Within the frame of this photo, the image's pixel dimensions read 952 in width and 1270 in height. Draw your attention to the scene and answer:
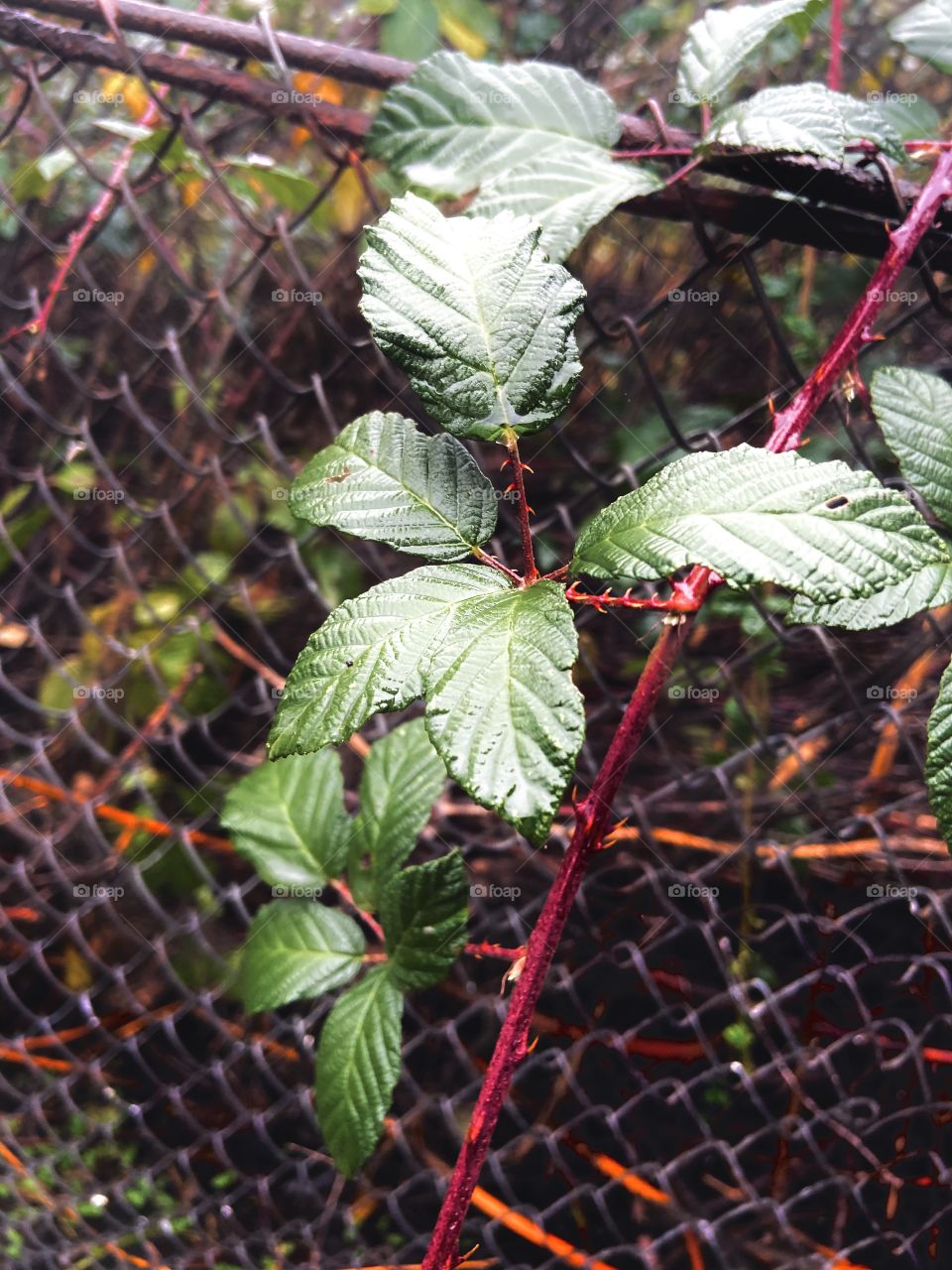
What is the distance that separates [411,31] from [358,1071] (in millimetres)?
1519

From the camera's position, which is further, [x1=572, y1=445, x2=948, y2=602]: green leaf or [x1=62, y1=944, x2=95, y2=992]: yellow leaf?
[x1=62, y1=944, x2=95, y2=992]: yellow leaf

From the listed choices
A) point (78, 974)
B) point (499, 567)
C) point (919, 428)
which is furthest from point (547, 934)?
point (78, 974)

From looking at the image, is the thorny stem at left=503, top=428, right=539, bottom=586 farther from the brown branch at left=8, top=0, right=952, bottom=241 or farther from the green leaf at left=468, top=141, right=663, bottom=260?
the brown branch at left=8, top=0, right=952, bottom=241

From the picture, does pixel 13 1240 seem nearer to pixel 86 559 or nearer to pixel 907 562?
pixel 86 559

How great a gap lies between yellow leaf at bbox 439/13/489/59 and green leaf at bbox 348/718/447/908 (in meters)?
1.39

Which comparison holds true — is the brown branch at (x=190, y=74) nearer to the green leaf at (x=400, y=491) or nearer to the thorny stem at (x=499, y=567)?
the green leaf at (x=400, y=491)

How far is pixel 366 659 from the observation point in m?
0.52

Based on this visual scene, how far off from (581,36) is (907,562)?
1.87 meters

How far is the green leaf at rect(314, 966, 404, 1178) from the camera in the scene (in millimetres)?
741

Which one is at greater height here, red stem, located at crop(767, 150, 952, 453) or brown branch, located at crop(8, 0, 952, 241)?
brown branch, located at crop(8, 0, 952, 241)

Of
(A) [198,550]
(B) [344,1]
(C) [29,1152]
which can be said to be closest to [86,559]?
(A) [198,550]

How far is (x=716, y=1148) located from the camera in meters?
1.17

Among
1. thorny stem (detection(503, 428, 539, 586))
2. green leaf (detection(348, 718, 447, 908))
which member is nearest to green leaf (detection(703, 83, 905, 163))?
thorny stem (detection(503, 428, 539, 586))

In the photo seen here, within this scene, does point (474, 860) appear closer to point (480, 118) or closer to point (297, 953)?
point (297, 953)
